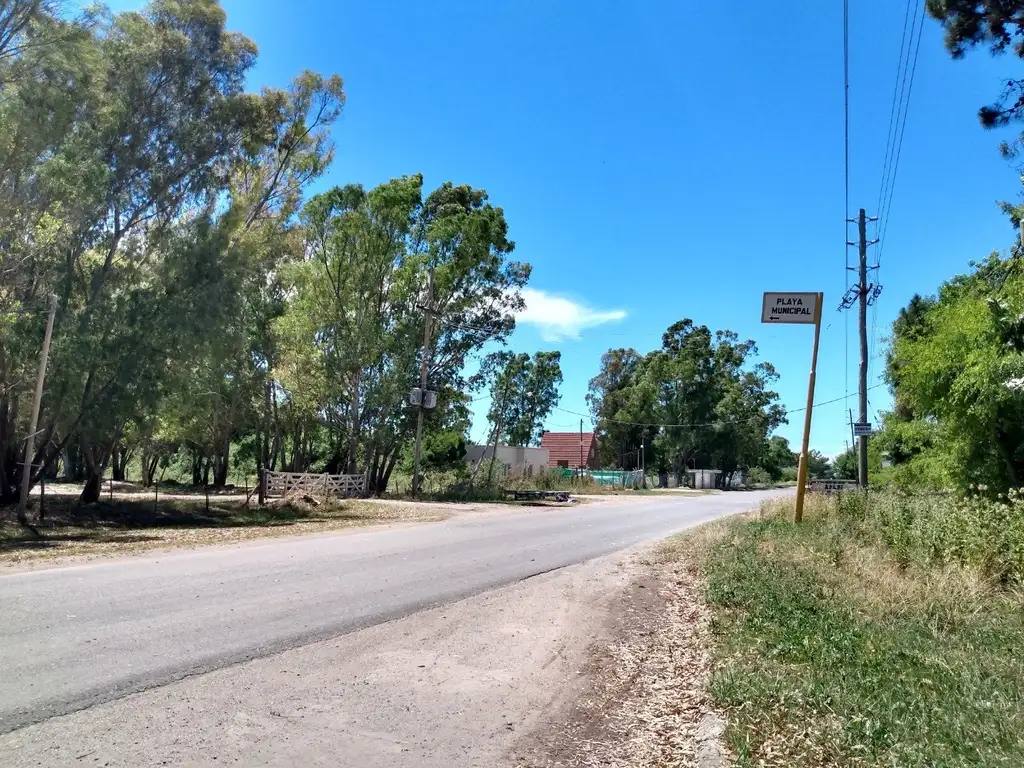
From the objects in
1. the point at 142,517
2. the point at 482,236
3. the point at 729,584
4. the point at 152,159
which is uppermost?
the point at 482,236

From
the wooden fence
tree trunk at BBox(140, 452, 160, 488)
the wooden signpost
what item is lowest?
tree trunk at BBox(140, 452, 160, 488)

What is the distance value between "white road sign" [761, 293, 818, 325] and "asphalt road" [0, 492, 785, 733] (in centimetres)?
558

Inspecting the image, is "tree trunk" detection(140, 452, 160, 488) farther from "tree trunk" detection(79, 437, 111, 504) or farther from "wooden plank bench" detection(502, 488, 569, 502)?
"wooden plank bench" detection(502, 488, 569, 502)

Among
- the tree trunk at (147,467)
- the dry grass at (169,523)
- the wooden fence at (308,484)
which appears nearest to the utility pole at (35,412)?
the dry grass at (169,523)

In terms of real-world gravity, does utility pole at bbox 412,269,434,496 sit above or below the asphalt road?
above

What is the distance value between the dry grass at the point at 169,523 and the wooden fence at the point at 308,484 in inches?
45.4

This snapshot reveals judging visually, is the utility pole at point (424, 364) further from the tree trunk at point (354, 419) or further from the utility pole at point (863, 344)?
the utility pole at point (863, 344)

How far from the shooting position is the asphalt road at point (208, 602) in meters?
5.30

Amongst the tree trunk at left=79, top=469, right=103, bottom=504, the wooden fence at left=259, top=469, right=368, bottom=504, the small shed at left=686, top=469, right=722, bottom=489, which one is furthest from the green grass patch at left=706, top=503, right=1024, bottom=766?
the small shed at left=686, top=469, right=722, bottom=489

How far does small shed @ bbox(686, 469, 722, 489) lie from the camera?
65000 millimetres

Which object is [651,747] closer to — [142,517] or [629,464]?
[142,517]

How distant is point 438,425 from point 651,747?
3331 cm

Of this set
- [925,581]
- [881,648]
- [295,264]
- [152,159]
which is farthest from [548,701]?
[295,264]

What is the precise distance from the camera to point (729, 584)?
8648mm
